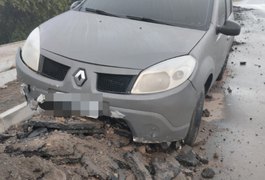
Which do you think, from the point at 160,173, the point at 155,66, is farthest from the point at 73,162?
Result: the point at 155,66

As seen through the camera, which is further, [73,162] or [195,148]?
[195,148]

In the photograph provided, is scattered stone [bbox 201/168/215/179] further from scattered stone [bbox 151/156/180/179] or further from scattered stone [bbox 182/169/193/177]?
scattered stone [bbox 151/156/180/179]

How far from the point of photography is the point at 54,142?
379 centimetres

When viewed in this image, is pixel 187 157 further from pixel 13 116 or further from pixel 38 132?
pixel 13 116

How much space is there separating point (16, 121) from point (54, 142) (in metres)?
1.55

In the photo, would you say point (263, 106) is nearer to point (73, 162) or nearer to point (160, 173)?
point (160, 173)

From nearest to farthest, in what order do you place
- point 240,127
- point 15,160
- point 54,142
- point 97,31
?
point 15,160, point 54,142, point 97,31, point 240,127

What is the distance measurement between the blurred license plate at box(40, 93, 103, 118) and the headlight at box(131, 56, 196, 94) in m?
0.36

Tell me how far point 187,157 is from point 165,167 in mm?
433

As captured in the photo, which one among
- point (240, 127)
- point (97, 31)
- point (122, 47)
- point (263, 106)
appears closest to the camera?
point (122, 47)

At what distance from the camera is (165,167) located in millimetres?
4125

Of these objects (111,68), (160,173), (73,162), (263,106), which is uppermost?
(111,68)

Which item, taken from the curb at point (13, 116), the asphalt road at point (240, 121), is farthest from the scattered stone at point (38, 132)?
the asphalt road at point (240, 121)

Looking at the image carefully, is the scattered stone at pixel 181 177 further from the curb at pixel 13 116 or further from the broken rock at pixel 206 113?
the curb at pixel 13 116
